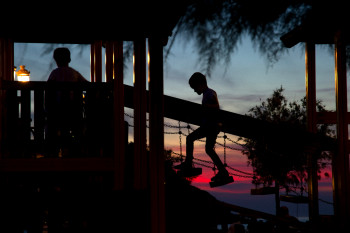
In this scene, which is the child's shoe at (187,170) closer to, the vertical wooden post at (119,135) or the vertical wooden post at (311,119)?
the vertical wooden post at (119,135)

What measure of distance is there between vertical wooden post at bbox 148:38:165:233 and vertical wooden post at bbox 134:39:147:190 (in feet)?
3.62

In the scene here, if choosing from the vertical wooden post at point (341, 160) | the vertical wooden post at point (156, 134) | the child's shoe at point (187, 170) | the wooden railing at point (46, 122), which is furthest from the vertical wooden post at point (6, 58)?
the vertical wooden post at point (341, 160)

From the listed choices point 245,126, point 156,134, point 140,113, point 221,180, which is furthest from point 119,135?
point 245,126

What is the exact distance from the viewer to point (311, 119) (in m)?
9.48

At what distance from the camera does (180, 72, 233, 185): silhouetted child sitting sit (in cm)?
690

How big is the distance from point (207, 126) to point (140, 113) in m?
1.10

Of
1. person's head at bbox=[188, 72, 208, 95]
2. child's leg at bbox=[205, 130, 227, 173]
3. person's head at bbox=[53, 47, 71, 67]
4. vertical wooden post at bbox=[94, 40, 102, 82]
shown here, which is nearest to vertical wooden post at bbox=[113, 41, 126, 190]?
person's head at bbox=[53, 47, 71, 67]

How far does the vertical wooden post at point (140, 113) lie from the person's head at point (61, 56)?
1.02 m

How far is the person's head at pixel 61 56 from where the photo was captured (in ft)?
20.9

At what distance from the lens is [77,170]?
6.37 metres

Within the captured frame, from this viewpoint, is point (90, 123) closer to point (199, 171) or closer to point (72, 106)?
point (72, 106)

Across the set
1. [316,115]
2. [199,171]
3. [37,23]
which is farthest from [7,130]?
[316,115]

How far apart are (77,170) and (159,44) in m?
2.21

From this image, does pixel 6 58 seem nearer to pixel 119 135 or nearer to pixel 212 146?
pixel 119 135
